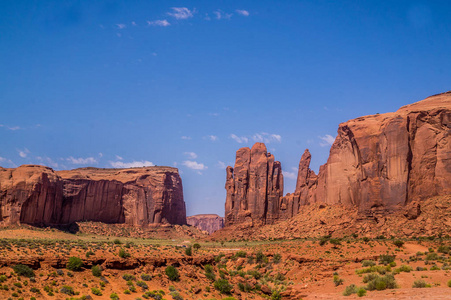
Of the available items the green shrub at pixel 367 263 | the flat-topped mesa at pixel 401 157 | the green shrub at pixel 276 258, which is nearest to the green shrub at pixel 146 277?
the green shrub at pixel 367 263

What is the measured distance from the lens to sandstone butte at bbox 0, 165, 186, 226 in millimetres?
97062

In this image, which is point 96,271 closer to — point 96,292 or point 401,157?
point 96,292

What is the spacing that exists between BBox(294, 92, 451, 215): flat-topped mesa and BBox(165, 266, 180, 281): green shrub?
160ft

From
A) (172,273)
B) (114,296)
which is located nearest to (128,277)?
(114,296)

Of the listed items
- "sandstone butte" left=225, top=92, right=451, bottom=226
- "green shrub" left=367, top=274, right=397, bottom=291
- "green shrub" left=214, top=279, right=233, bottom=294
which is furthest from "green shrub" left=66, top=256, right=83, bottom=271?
"sandstone butte" left=225, top=92, right=451, bottom=226

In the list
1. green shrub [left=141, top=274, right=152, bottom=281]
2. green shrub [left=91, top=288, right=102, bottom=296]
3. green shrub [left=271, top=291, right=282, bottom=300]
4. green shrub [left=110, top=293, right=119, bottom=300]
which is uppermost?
green shrub [left=141, top=274, right=152, bottom=281]

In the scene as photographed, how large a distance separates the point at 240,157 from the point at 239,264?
2237 inches

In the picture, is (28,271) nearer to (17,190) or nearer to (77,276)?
(77,276)

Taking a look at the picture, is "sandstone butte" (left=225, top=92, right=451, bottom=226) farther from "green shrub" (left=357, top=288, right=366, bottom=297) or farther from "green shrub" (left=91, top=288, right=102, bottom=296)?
"green shrub" (left=91, top=288, right=102, bottom=296)

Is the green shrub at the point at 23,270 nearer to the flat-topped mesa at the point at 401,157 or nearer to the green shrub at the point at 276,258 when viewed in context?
the green shrub at the point at 276,258

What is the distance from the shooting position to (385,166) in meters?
82.4

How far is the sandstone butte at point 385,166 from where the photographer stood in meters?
79.1

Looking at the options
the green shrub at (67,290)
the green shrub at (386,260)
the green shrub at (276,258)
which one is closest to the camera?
the green shrub at (67,290)

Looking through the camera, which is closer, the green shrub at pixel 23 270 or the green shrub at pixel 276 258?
the green shrub at pixel 23 270
